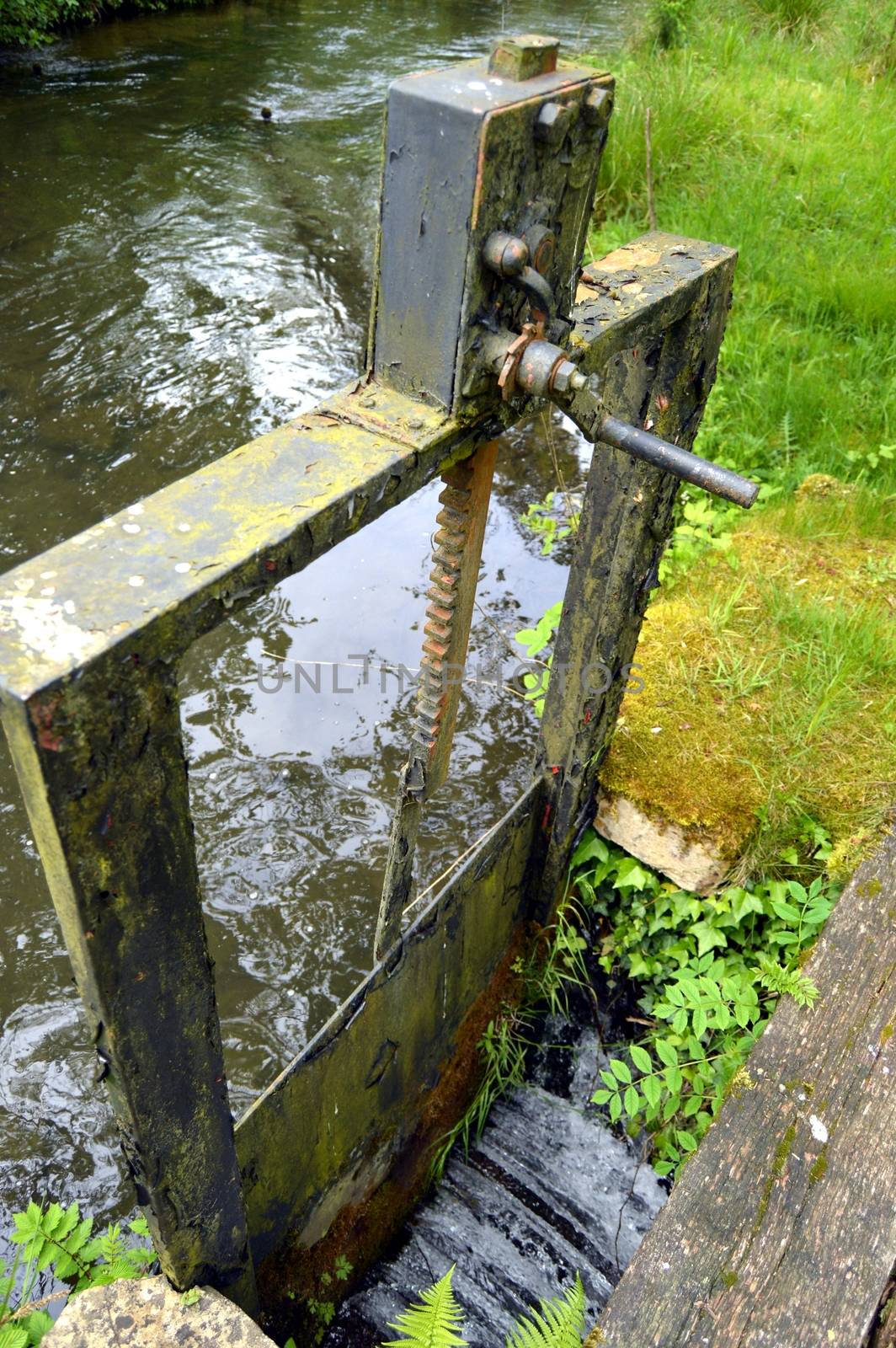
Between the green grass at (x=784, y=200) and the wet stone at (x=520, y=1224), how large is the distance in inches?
103

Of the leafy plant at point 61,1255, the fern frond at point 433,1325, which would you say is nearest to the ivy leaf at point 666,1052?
the fern frond at point 433,1325

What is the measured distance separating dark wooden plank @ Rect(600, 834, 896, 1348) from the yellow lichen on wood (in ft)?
1.97

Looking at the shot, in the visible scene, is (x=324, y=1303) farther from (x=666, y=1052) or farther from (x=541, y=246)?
(x=541, y=246)

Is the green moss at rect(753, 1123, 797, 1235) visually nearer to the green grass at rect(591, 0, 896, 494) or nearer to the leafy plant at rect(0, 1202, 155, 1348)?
the leafy plant at rect(0, 1202, 155, 1348)

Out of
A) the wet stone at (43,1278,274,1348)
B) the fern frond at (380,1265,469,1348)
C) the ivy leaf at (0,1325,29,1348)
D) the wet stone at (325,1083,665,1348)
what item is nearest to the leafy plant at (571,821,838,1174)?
the wet stone at (325,1083,665,1348)

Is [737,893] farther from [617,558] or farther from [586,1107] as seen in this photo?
[617,558]

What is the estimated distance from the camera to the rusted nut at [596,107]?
1.20 metres

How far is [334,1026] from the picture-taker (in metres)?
1.92

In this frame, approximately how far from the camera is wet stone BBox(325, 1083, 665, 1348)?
2.31 m

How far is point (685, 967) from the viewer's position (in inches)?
96.4

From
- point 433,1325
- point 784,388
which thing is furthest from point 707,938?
point 784,388

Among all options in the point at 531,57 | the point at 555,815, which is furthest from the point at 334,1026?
the point at 531,57

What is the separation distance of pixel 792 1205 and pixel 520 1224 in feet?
3.44

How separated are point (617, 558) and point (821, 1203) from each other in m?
1.33
